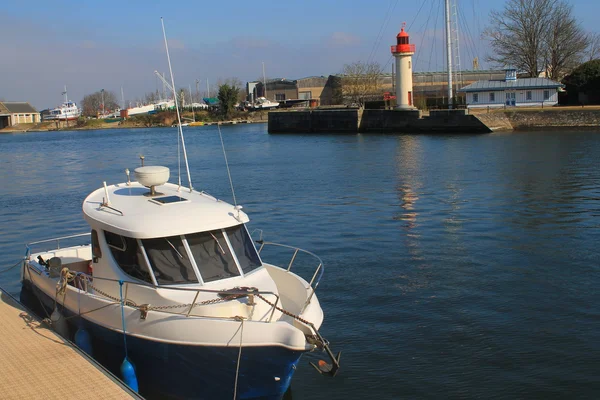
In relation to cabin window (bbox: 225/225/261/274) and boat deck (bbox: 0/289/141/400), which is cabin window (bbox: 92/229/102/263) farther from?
cabin window (bbox: 225/225/261/274)

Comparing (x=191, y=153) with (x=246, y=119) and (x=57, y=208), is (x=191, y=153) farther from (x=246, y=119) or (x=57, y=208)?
(x=246, y=119)

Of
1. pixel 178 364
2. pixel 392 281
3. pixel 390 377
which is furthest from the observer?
pixel 392 281

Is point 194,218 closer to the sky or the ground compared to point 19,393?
closer to the sky

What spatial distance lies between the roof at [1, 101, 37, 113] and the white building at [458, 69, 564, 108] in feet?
332

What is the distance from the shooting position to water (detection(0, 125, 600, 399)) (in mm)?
9320

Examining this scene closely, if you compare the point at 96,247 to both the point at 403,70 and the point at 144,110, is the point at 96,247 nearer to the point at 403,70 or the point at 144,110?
the point at 403,70

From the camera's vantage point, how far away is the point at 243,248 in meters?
8.70

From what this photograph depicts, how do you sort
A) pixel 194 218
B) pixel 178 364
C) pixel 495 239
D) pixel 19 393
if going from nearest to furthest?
pixel 19 393, pixel 178 364, pixel 194 218, pixel 495 239

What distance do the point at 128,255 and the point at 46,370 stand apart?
1.72m

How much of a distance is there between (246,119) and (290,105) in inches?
294

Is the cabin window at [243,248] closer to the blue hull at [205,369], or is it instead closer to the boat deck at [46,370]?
Result: the blue hull at [205,369]

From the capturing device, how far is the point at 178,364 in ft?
25.1

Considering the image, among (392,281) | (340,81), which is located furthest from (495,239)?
(340,81)

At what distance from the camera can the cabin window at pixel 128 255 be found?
8227mm
